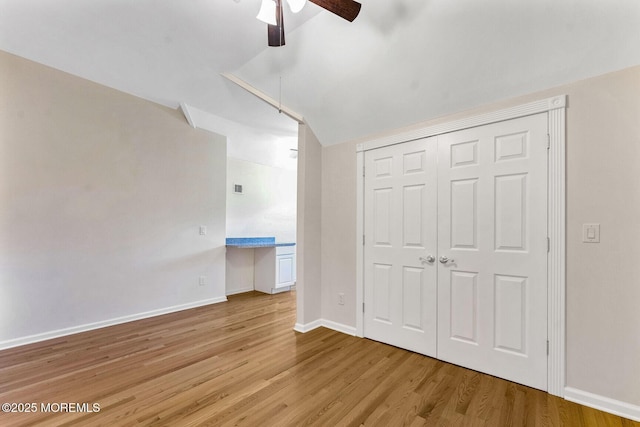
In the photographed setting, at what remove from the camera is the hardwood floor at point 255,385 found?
1.72 meters

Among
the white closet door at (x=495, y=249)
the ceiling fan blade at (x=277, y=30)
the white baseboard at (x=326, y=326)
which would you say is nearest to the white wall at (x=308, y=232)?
the white baseboard at (x=326, y=326)

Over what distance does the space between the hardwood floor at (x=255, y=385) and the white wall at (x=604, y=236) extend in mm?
320

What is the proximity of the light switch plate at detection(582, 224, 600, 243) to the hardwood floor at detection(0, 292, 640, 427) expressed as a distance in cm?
109

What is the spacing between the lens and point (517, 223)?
7.03 ft

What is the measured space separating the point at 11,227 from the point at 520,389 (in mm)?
4611

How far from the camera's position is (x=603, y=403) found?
70.4 inches

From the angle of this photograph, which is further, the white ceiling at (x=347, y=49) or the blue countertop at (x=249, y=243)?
the blue countertop at (x=249, y=243)

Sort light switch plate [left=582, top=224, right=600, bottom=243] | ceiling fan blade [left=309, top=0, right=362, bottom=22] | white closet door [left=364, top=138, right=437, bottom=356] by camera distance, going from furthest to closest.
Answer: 1. white closet door [left=364, top=138, right=437, bottom=356]
2. light switch plate [left=582, top=224, right=600, bottom=243]
3. ceiling fan blade [left=309, top=0, right=362, bottom=22]

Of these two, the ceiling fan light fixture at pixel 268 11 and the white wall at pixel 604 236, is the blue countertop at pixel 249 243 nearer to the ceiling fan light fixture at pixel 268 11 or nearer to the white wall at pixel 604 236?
the ceiling fan light fixture at pixel 268 11

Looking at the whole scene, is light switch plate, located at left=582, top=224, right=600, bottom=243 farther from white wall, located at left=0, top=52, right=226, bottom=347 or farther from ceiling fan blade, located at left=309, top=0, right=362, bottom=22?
white wall, located at left=0, top=52, right=226, bottom=347

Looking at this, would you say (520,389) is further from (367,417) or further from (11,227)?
(11,227)

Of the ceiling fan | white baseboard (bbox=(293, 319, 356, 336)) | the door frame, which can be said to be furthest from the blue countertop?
the door frame

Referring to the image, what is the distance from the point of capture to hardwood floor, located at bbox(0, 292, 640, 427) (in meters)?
1.72

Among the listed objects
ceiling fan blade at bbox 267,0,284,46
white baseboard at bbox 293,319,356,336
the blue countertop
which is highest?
ceiling fan blade at bbox 267,0,284,46
